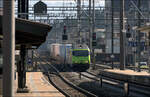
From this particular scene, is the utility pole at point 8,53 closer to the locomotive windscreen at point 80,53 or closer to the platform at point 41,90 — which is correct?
the platform at point 41,90

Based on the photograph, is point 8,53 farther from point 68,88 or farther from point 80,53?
point 80,53

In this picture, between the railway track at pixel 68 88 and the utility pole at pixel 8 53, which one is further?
the railway track at pixel 68 88

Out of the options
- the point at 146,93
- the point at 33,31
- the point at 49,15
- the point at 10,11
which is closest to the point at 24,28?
the point at 33,31

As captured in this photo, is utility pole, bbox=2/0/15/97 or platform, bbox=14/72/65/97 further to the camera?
platform, bbox=14/72/65/97

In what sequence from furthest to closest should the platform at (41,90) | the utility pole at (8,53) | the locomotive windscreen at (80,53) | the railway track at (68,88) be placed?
the locomotive windscreen at (80,53)
the railway track at (68,88)
the platform at (41,90)
the utility pole at (8,53)

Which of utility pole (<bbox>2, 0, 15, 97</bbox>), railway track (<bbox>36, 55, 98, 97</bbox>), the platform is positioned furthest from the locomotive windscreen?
utility pole (<bbox>2, 0, 15, 97</bbox>)

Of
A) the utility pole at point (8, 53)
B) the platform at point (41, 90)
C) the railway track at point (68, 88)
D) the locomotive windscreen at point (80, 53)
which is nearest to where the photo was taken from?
the utility pole at point (8, 53)

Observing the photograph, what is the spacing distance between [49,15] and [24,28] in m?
35.6

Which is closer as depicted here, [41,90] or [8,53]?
[8,53]

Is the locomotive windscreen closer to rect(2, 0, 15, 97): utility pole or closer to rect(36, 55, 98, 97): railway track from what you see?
rect(36, 55, 98, 97): railway track

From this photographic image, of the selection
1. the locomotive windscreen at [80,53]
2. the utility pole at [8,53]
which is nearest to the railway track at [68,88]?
the locomotive windscreen at [80,53]

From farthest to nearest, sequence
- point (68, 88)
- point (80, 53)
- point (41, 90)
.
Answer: point (80, 53)
point (68, 88)
point (41, 90)

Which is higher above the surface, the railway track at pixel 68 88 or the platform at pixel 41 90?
the platform at pixel 41 90

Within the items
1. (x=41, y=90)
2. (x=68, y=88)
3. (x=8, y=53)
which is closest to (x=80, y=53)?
(x=68, y=88)
